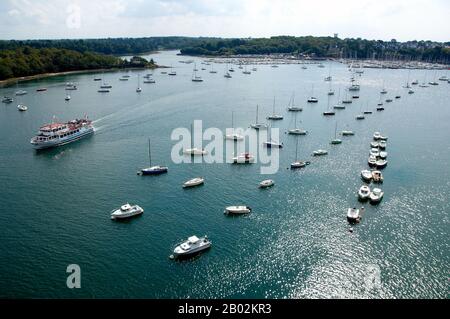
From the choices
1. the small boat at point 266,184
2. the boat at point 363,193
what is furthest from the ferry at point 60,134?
the boat at point 363,193

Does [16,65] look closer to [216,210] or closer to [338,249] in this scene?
[216,210]

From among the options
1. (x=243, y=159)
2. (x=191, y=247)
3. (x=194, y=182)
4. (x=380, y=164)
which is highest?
(x=243, y=159)

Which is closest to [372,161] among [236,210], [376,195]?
[376,195]

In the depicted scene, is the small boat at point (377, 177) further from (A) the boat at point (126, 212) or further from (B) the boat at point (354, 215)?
(A) the boat at point (126, 212)

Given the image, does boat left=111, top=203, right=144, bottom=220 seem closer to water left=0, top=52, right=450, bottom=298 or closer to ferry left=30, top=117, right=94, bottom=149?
water left=0, top=52, right=450, bottom=298

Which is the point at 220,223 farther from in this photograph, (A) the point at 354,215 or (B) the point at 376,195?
(B) the point at 376,195

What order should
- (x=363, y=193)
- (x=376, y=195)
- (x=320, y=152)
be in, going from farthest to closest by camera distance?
1. (x=320, y=152)
2. (x=376, y=195)
3. (x=363, y=193)
